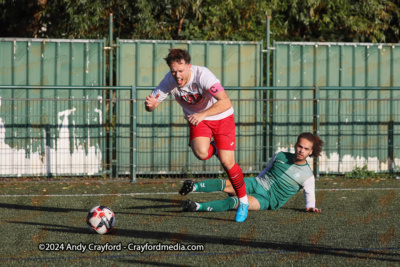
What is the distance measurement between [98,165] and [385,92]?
587 centimetres

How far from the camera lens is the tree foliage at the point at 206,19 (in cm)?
1377

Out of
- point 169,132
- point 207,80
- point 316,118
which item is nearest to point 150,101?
point 207,80

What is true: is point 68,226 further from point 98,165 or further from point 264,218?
point 98,165

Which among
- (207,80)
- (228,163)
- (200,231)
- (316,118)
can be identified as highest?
(207,80)

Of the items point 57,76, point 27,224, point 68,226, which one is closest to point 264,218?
point 68,226

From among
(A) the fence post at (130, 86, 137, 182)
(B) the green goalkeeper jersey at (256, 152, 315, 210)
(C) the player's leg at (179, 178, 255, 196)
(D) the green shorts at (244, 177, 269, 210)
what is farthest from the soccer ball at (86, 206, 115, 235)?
(A) the fence post at (130, 86, 137, 182)

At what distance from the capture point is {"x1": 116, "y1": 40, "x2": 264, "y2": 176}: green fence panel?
38.4 ft

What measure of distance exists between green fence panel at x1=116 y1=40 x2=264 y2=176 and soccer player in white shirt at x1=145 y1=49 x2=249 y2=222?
442cm

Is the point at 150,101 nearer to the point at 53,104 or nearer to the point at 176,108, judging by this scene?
the point at 176,108

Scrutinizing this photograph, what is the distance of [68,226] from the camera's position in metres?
6.41

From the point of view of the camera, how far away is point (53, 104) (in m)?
11.5

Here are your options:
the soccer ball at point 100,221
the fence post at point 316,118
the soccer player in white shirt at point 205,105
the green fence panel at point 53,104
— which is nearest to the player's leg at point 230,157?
the soccer player in white shirt at point 205,105

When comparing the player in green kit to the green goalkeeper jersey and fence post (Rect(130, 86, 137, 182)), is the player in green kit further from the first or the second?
fence post (Rect(130, 86, 137, 182))

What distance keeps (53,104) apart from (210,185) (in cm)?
522
